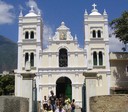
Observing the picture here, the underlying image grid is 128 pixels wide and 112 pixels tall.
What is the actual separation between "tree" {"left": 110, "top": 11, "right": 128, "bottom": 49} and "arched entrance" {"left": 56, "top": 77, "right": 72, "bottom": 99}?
9714mm

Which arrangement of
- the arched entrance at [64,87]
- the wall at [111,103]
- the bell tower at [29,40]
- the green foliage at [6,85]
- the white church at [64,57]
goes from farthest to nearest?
1. the green foliage at [6,85]
2. the bell tower at [29,40]
3. the arched entrance at [64,87]
4. the white church at [64,57]
5. the wall at [111,103]

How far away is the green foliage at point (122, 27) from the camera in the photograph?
41094 millimetres

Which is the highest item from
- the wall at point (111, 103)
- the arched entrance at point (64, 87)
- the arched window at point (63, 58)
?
the arched window at point (63, 58)

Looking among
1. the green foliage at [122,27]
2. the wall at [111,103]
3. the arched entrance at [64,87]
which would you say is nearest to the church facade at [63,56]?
the arched entrance at [64,87]

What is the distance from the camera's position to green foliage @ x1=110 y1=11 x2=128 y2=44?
135ft

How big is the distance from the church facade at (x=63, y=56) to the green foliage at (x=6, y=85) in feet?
28.0

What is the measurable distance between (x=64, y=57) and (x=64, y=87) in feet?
13.9

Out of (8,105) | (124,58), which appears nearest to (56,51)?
(124,58)

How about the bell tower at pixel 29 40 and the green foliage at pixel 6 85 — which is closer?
the bell tower at pixel 29 40

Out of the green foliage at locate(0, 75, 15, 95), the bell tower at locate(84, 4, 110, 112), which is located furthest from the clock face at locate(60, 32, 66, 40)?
the green foliage at locate(0, 75, 15, 95)

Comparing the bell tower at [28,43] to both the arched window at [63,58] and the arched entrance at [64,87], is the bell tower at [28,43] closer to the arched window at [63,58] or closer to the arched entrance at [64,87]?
the arched window at [63,58]

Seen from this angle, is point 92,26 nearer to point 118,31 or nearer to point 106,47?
point 106,47

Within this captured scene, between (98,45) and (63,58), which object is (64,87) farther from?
(98,45)

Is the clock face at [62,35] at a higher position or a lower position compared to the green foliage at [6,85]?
higher
